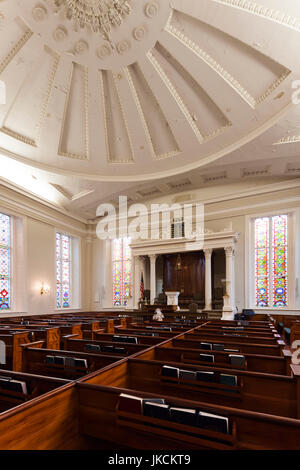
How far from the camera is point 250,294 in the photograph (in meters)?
13.0

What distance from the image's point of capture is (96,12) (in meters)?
8.53

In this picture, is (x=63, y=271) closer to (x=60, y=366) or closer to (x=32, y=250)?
(x=32, y=250)

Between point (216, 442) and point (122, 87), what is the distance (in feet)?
36.3

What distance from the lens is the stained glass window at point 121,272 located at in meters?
16.5

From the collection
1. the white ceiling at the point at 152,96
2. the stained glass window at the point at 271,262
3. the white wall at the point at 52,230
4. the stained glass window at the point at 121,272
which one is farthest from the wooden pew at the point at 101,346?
the stained glass window at the point at 121,272

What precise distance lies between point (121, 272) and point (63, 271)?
3.21 meters

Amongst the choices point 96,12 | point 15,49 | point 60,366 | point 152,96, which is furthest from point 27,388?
point 152,96

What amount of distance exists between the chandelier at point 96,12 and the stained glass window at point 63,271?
940 centimetres

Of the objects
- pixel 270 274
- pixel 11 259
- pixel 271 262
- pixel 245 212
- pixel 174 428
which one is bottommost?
pixel 174 428

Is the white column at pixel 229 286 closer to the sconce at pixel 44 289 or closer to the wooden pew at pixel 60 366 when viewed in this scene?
the sconce at pixel 44 289

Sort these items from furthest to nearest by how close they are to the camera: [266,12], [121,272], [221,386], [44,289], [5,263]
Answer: [121,272] → [44,289] → [5,263] → [266,12] → [221,386]

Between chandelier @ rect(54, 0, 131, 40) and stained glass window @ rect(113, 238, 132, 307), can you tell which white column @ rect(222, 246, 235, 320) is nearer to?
stained glass window @ rect(113, 238, 132, 307)
